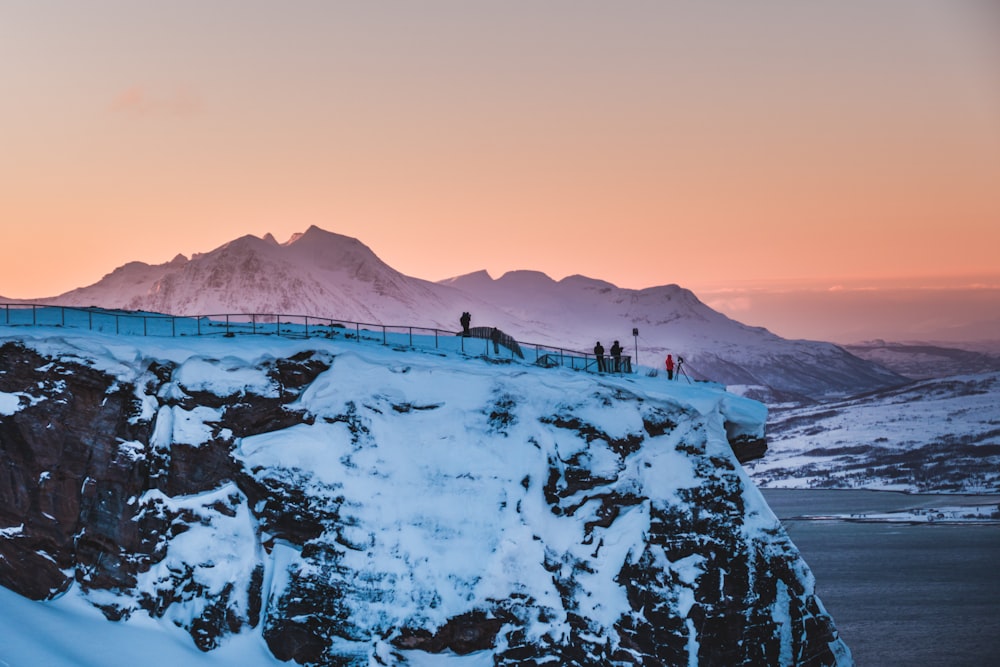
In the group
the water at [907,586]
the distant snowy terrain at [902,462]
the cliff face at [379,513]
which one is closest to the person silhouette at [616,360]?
the cliff face at [379,513]

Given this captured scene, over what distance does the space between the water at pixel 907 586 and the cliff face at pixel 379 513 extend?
19.4 m

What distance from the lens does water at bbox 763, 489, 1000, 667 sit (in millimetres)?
68062

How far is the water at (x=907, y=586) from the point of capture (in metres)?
68.1

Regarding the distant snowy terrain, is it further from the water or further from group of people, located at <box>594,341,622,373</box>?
group of people, located at <box>594,341,622,373</box>

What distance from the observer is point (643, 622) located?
47844 mm

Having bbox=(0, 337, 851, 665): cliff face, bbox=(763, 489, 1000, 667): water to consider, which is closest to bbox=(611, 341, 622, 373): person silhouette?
bbox=(0, 337, 851, 665): cliff face

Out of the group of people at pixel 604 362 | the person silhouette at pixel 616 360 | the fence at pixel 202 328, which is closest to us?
the fence at pixel 202 328

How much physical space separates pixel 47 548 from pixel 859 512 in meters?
102

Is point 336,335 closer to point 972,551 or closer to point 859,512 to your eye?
point 972,551

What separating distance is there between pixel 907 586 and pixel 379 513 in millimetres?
52480

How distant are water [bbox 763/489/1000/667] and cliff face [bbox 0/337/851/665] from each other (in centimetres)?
1938

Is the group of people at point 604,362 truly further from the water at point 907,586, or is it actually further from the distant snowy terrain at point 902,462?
the distant snowy terrain at point 902,462

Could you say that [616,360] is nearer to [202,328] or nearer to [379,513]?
[379,513]

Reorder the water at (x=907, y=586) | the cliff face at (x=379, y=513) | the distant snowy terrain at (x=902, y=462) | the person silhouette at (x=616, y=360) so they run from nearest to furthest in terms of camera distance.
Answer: the cliff face at (x=379, y=513)
the person silhouette at (x=616, y=360)
the water at (x=907, y=586)
the distant snowy terrain at (x=902, y=462)
